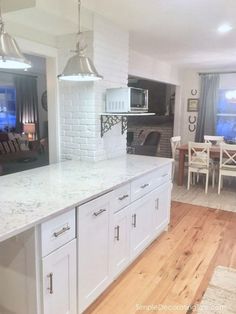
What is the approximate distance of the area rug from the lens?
201 cm

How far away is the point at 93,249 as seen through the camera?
6.28 feet

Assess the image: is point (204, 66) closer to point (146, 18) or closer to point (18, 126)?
point (146, 18)

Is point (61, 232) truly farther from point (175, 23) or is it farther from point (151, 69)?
point (151, 69)

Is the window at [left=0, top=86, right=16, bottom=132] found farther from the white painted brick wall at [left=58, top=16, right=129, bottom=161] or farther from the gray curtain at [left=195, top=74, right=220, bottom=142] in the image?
the white painted brick wall at [left=58, top=16, right=129, bottom=161]

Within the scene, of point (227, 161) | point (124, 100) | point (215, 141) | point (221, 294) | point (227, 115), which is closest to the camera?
point (221, 294)

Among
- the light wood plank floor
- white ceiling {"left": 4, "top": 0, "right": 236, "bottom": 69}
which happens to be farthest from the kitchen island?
the light wood plank floor

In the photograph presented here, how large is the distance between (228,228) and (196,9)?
249 cm

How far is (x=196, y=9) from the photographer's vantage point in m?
2.64

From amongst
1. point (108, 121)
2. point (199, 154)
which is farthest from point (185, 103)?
point (108, 121)

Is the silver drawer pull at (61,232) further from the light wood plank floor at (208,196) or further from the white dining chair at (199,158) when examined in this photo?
the white dining chair at (199,158)

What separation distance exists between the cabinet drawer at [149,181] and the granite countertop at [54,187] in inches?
2.6

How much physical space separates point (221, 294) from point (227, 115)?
541cm

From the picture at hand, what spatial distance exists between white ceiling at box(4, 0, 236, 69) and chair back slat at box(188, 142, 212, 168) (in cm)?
159

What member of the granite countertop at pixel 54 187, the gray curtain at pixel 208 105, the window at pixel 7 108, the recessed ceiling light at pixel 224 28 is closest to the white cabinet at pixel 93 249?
the granite countertop at pixel 54 187
